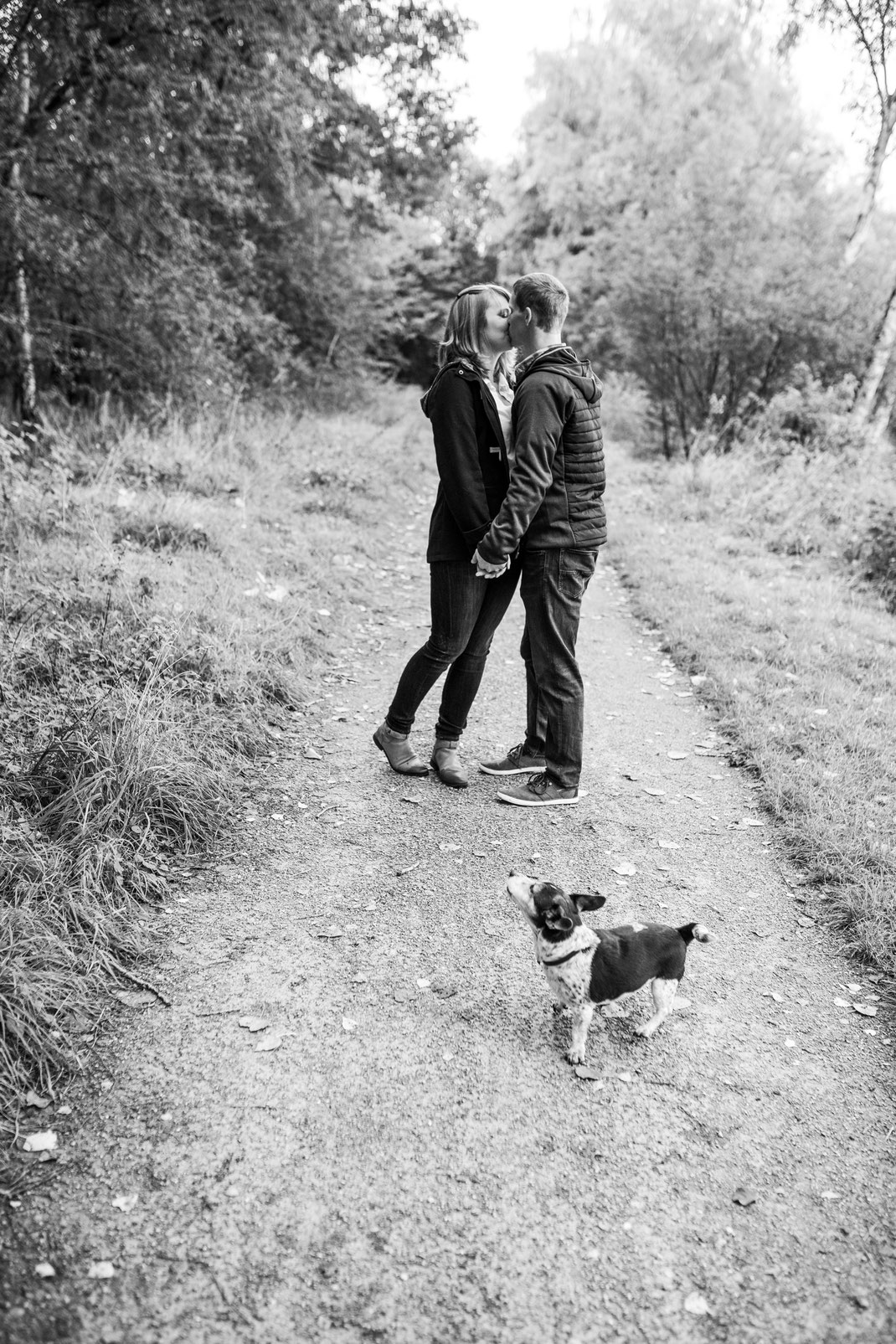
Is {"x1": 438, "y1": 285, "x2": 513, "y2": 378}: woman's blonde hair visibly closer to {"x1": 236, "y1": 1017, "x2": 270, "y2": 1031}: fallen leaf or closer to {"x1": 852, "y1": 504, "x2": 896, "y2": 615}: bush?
{"x1": 236, "y1": 1017, "x2": 270, "y2": 1031}: fallen leaf

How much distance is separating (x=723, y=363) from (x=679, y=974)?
11781 millimetres

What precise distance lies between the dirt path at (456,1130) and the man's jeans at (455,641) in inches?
25.3

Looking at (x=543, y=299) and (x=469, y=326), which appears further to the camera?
(x=469, y=326)

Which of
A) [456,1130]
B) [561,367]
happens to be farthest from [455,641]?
[456,1130]

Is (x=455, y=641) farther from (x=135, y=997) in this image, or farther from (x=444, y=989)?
(x=135, y=997)

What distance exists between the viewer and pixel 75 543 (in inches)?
225

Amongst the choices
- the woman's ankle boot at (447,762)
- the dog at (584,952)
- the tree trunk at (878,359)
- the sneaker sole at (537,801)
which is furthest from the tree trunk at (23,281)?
the tree trunk at (878,359)

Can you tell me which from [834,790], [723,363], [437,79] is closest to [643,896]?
[834,790]

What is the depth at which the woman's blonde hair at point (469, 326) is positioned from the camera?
3408 mm

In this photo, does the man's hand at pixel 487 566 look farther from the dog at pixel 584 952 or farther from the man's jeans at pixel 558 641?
the dog at pixel 584 952

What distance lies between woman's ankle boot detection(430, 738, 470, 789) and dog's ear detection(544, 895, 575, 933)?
162 centimetres

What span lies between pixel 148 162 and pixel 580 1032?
945cm

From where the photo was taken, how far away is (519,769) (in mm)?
4250

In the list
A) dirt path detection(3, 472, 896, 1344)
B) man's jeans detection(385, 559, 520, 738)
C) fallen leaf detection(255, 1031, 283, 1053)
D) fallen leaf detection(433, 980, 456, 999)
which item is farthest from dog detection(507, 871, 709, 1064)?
man's jeans detection(385, 559, 520, 738)
